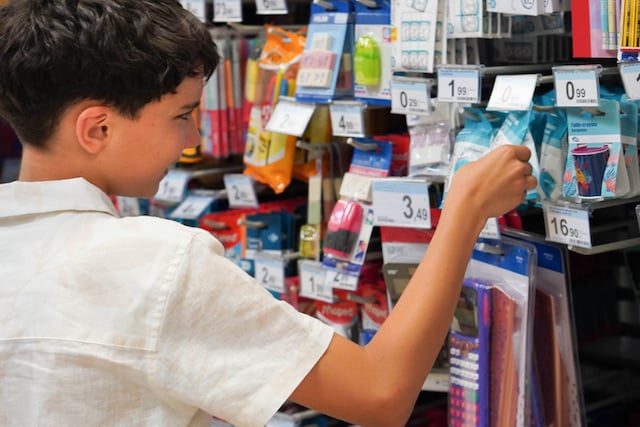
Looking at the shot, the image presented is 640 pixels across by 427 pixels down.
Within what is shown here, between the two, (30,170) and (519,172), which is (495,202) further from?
(30,170)

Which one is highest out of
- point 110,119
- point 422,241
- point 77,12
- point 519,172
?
point 77,12

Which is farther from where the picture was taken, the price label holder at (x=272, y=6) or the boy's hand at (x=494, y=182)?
the price label holder at (x=272, y=6)

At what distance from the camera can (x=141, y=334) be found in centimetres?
120

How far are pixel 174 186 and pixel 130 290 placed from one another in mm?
1534

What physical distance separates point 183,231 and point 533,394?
90 centimetres

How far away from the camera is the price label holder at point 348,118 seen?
209cm

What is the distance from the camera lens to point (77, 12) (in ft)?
4.17

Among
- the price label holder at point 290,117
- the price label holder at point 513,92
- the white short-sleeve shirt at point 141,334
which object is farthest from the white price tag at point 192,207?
the white short-sleeve shirt at point 141,334

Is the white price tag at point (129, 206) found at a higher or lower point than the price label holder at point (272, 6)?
lower

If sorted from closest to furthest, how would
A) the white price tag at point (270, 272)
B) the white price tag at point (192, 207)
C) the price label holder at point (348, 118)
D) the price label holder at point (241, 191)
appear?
1. the price label holder at point (348, 118)
2. the white price tag at point (270, 272)
3. the price label holder at point (241, 191)
4. the white price tag at point (192, 207)

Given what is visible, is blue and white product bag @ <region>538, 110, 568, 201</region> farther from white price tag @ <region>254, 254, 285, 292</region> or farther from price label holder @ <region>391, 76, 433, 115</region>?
white price tag @ <region>254, 254, 285, 292</region>

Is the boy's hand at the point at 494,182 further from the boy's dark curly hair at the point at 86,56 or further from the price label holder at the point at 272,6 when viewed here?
the price label holder at the point at 272,6

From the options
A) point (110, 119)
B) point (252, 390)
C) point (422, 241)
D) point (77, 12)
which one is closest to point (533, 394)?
point (422, 241)

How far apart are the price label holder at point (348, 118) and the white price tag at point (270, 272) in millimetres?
442
